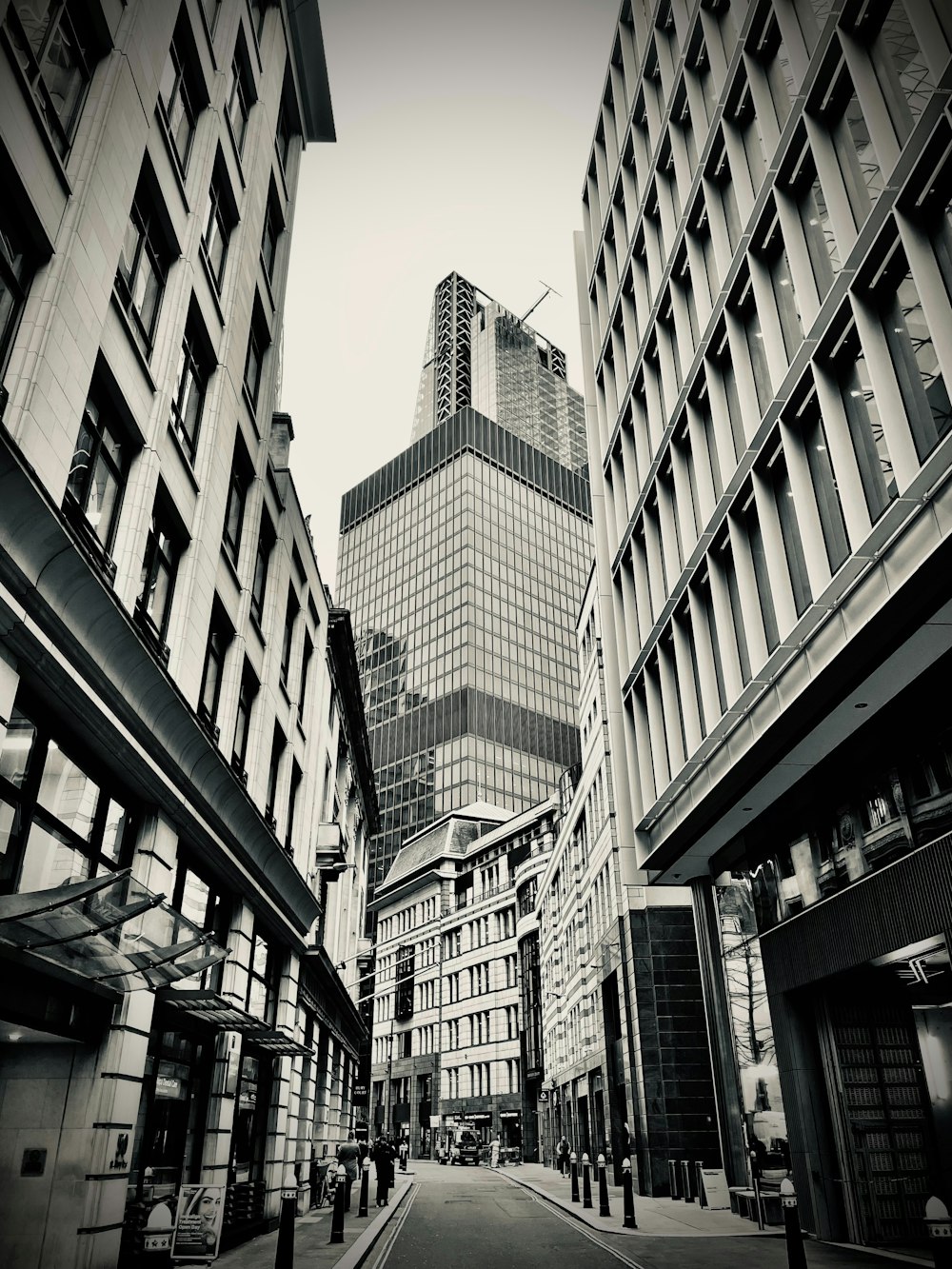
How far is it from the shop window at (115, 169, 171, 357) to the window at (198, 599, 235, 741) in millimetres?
5573

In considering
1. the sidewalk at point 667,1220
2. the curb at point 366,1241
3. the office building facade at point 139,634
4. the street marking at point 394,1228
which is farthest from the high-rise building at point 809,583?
the office building facade at point 139,634

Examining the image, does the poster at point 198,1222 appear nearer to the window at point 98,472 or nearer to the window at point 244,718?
the window at point 244,718

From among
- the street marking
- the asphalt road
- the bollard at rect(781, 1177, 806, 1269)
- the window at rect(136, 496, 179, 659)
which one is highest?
the window at rect(136, 496, 179, 659)

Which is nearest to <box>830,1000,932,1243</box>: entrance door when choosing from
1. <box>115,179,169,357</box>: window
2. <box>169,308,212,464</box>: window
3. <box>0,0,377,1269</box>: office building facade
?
<box>0,0,377,1269</box>: office building facade

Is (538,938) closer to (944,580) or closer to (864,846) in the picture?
(864,846)

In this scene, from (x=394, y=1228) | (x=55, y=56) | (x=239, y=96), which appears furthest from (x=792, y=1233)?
(x=239, y=96)

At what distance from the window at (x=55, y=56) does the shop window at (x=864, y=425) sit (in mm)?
10953

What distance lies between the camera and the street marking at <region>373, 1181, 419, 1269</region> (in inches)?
582

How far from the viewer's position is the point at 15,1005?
31.1 feet

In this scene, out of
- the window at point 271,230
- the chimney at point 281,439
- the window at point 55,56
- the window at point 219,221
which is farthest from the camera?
the window at point 271,230

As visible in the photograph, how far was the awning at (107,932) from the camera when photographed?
26.6ft

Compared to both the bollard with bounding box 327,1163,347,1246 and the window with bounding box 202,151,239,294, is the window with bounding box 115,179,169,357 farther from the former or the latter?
the bollard with bounding box 327,1163,347,1246

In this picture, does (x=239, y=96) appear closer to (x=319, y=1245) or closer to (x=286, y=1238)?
(x=286, y=1238)

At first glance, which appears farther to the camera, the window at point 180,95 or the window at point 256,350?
the window at point 256,350
